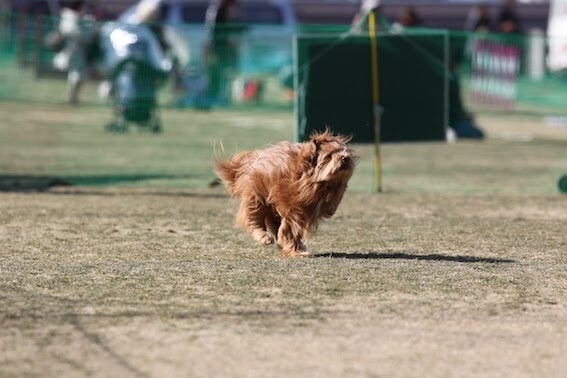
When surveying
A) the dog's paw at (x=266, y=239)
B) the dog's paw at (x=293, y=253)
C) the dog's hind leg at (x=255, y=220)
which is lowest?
the dog's paw at (x=293, y=253)

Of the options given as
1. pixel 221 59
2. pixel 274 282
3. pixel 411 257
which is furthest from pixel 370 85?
pixel 221 59

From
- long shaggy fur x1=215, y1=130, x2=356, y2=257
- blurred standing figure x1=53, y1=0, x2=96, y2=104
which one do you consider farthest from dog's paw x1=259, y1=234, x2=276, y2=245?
A: blurred standing figure x1=53, y1=0, x2=96, y2=104

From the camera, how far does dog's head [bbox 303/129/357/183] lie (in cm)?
907

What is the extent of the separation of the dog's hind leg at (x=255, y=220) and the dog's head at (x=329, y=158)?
759 mm

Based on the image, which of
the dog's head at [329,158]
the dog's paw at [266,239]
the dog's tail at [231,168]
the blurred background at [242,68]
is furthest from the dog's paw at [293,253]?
the blurred background at [242,68]

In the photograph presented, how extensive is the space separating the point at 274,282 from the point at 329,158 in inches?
40.5

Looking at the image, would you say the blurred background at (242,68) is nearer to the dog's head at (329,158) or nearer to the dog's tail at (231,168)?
the dog's tail at (231,168)

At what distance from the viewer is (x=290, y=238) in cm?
959

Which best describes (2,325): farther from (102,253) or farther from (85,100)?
(85,100)

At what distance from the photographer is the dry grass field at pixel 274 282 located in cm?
656

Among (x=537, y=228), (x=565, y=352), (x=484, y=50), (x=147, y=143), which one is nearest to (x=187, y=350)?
(x=565, y=352)

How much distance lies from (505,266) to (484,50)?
15.3 m

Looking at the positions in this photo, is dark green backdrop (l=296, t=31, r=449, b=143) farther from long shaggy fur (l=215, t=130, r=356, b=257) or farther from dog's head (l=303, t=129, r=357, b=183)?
dog's head (l=303, t=129, r=357, b=183)

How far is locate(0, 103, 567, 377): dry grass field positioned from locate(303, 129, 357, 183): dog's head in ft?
1.99
